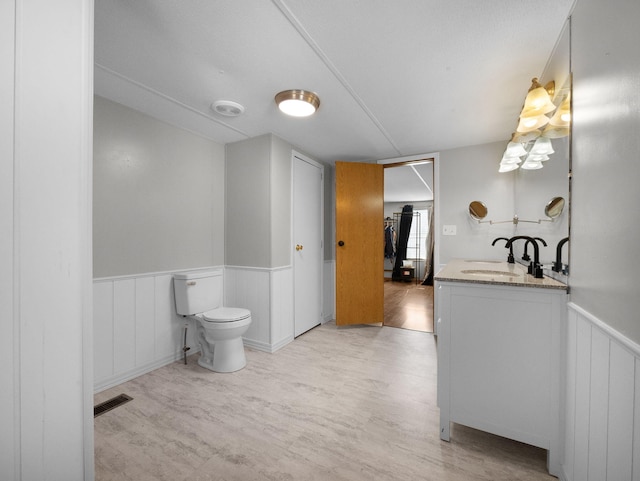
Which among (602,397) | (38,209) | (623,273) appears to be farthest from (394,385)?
(38,209)

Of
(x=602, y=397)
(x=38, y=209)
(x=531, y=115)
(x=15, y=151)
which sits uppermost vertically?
(x=531, y=115)

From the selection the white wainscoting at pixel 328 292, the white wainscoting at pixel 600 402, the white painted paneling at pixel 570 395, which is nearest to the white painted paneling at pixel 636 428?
the white wainscoting at pixel 600 402

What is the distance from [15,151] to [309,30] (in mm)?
1311

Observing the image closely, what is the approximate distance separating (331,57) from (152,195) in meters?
1.80

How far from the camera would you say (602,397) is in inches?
37.6

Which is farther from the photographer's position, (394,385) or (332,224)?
(332,224)

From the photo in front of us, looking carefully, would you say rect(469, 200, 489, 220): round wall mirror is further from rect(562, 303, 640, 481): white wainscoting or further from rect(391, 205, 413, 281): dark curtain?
rect(391, 205, 413, 281): dark curtain

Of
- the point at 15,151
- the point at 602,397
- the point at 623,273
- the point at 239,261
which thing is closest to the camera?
the point at 15,151

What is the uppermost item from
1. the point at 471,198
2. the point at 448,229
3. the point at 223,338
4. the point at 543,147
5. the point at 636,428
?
the point at 543,147

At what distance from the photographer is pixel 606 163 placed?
0.95 metres

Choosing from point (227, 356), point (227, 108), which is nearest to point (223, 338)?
point (227, 356)

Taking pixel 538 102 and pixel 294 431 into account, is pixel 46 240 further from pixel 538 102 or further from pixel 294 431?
pixel 538 102

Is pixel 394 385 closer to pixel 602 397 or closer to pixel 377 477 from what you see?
pixel 377 477

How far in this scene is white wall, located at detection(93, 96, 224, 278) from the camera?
6.75 ft
